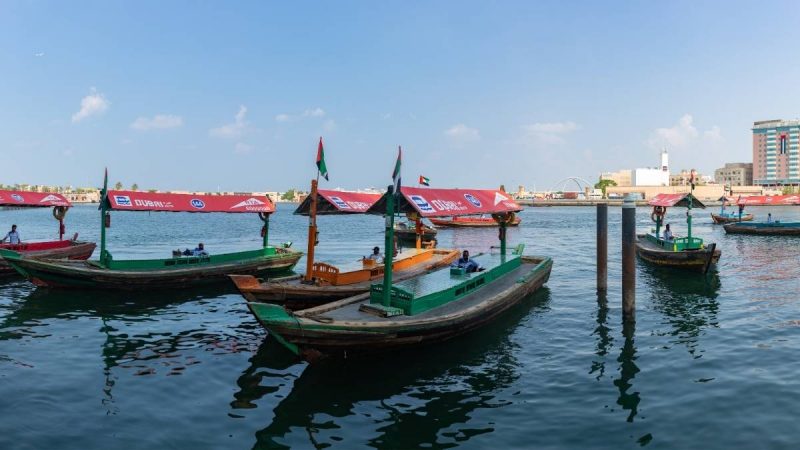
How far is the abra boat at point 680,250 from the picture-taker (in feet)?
90.4

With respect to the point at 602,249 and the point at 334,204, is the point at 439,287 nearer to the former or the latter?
the point at 334,204

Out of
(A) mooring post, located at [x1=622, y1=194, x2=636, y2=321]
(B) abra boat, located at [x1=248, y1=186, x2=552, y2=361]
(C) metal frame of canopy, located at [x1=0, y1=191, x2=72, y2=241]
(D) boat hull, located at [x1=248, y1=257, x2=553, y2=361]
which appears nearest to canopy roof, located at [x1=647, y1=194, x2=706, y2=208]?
(B) abra boat, located at [x1=248, y1=186, x2=552, y2=361]

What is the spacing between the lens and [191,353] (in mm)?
15234

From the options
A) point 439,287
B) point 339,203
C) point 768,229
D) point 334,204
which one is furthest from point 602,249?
point 768,229

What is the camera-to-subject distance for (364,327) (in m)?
13.0

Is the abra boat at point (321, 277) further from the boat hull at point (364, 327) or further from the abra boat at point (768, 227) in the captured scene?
the abra boat at point (768, 227)

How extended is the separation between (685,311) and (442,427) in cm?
1410

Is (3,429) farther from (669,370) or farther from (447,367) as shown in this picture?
(669,370)

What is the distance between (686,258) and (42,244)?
35.2 metres

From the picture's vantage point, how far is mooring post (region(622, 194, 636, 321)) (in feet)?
58.6

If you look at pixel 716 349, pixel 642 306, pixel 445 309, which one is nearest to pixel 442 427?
pixel 445 309

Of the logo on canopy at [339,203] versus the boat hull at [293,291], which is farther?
the logo on canopy at [339,203]

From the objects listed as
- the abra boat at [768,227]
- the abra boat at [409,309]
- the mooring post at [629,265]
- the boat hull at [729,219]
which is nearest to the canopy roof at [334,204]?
the abra boat at [409,309]

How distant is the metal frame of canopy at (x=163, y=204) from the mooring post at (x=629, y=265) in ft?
57.3
